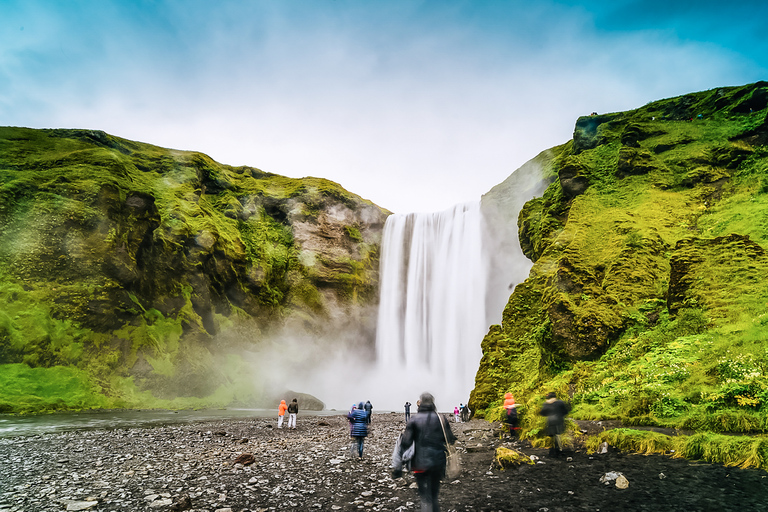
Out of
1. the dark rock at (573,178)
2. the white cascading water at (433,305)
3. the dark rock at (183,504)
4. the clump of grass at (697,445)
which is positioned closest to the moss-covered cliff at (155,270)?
the white cascading water at (433,305)

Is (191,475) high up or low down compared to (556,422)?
down

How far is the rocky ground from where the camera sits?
23.6 feet

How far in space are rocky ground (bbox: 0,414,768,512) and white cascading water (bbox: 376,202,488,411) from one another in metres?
34.6

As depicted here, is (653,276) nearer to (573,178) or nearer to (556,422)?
(573,178)

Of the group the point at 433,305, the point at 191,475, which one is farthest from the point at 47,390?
the point at 433,305

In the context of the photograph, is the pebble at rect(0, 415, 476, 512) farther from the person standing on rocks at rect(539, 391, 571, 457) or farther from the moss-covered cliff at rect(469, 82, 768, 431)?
the moss-covered cliff at rect(469, 82, 768, 431)

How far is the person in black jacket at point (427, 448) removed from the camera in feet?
19.4

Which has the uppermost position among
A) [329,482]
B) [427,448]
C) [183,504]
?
[427,448]

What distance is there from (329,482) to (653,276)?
57.3ft

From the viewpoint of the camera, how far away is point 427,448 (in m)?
6.00

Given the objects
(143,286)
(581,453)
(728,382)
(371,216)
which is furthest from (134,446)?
(371,216)

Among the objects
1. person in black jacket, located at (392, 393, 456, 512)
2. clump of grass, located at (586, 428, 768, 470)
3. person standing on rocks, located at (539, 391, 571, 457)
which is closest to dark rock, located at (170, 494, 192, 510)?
person in black jacket, located at (392, 393, 456, 512)

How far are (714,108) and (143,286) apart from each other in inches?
2225

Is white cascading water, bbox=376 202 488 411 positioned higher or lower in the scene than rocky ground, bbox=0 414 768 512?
higher
